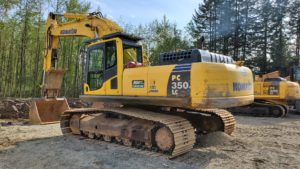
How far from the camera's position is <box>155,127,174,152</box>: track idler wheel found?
583 cm

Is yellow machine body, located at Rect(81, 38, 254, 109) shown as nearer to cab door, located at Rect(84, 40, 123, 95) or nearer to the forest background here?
cab door, located at Rect(84, 40, 123, 95)

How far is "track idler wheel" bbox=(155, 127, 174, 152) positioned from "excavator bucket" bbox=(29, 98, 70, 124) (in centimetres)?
544

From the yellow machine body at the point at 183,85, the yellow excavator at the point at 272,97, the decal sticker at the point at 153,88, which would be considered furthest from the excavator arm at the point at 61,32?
the yellow excavator at the point at 272,97

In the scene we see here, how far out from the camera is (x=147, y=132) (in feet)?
20.4

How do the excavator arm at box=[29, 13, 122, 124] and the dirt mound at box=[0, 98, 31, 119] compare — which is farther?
the dirt mound at box=[0, 98, 31, 119]

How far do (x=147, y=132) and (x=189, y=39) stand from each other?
2858cm

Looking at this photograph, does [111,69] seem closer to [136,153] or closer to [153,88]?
[153,88]

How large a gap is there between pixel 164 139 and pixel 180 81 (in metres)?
1.27

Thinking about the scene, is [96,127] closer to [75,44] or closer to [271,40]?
[75,44]

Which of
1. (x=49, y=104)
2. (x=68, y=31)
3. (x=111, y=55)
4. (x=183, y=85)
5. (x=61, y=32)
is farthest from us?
(x=49, y=104)

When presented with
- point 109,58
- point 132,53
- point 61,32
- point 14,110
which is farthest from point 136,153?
point 14,110

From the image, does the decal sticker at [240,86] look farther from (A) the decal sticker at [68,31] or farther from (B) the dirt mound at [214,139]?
(A) the decal sticker at [68,31]

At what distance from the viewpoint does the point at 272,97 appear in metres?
14.1

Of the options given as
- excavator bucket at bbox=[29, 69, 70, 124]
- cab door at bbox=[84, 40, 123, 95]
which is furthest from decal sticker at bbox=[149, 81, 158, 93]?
excavator bucket at bbox=[29, 69, 70, 124]
